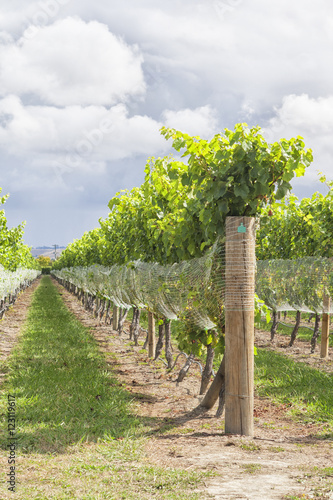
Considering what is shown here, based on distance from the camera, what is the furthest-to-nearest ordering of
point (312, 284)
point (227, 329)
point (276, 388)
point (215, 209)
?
1. point (312, 284)
2. point (276, 388)
3. point (215, 209)
4. point (227, 329)

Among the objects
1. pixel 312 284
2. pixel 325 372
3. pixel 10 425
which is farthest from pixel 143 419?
pixel 312 284

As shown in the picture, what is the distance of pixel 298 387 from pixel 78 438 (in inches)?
141

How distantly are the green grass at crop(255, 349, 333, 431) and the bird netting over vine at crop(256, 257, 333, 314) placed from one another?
1.13 m

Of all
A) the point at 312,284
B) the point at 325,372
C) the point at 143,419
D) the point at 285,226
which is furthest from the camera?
the point at 285,226

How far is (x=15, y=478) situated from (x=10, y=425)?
4.55 ft

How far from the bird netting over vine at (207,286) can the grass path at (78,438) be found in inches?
53.7

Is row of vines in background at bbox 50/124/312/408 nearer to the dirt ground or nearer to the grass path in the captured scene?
the dirt ground

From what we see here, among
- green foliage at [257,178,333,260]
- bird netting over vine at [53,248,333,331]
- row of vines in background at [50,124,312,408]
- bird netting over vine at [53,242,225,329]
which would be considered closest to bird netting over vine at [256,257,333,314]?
bird netting over vine at [53,248,333,331]

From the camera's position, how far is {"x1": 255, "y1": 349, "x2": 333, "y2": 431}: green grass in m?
5.70

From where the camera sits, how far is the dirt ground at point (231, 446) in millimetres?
3238

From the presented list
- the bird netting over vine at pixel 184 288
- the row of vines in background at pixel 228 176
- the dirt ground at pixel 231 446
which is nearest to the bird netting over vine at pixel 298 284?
the bird netting over vine at pixel 184 288

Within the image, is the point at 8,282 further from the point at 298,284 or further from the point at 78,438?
the point at 78,438

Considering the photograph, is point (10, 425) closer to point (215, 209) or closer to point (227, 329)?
point (227, 329)

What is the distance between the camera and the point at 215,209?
495 cm
